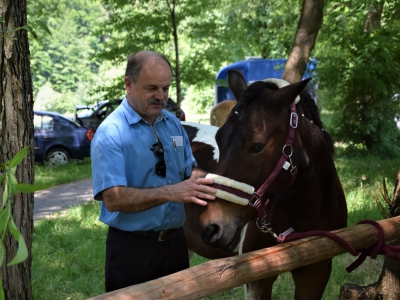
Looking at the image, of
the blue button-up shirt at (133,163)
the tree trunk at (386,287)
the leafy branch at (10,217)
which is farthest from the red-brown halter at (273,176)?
the leafy branch at (10,217)

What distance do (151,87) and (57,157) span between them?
11496mm

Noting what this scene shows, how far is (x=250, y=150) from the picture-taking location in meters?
2.67

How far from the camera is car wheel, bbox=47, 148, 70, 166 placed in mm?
13656

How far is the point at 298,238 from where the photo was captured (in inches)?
109

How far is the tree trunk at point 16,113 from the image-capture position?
2.81 m

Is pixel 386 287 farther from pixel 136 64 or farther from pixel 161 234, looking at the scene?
pixel 136 64

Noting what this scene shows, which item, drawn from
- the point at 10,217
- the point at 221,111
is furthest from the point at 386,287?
the point at 221,111

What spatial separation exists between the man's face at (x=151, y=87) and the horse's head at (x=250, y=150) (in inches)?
14.3

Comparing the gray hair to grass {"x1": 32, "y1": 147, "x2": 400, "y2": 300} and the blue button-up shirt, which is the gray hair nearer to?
the blue button-up shirt

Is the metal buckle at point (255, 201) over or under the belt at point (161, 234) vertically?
over

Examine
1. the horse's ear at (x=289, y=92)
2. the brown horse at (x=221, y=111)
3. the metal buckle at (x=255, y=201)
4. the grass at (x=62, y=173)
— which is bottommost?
the grass at (x=62, y=173)

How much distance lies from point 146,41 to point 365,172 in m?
5.58

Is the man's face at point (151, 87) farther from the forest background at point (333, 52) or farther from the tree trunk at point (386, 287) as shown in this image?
the forest background at point (333, 52)

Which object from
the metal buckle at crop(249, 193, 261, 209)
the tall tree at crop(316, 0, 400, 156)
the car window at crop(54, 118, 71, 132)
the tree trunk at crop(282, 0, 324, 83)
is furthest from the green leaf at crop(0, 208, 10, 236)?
the car window at crop(54, 118, 71, 132)
